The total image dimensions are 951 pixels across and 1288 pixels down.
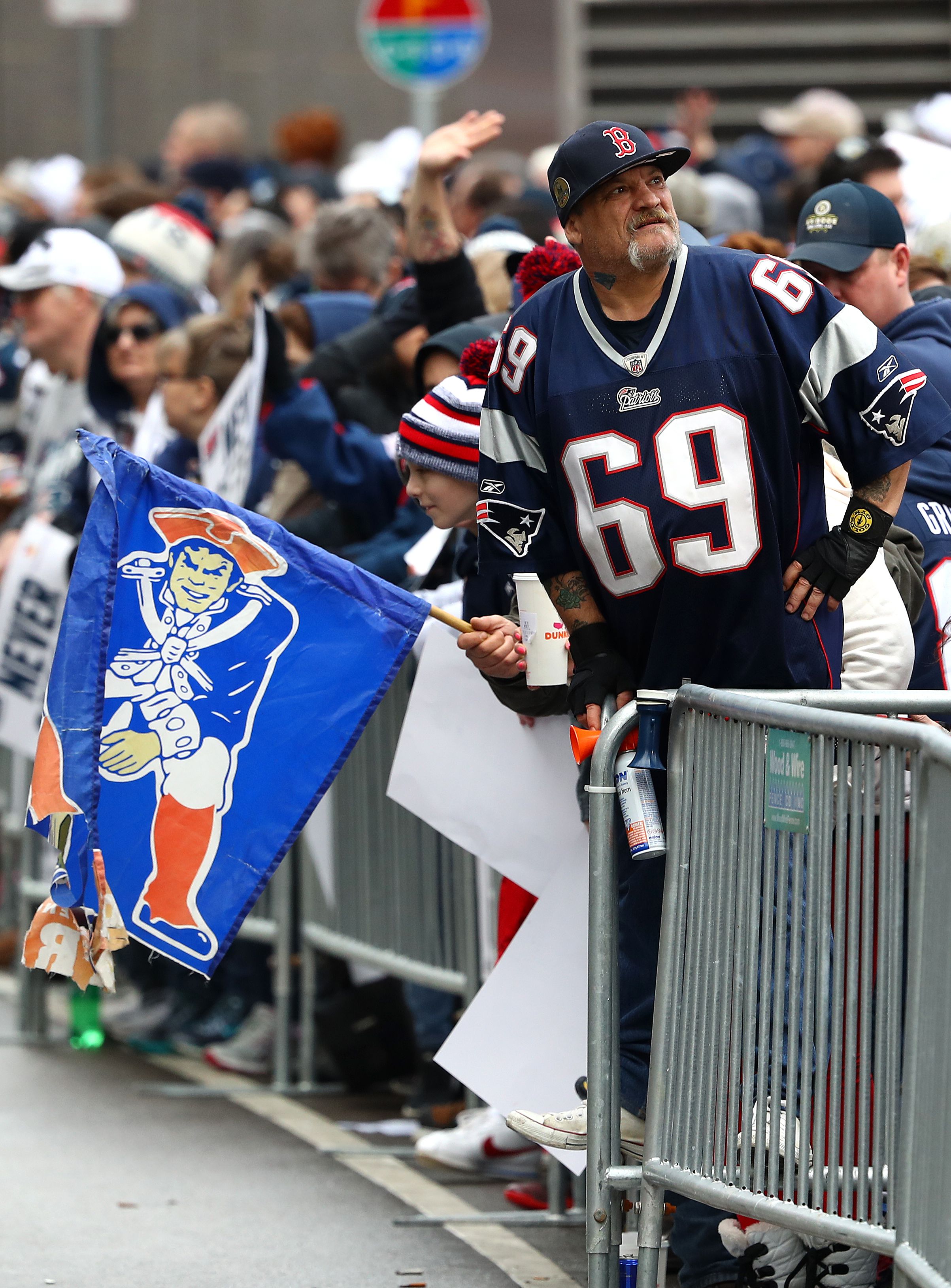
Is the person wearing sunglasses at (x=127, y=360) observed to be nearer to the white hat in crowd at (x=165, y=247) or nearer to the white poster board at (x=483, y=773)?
the white hat in crowd at (x=165, y=247)

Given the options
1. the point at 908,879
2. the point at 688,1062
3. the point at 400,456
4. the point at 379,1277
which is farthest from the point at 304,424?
the point at 908,879

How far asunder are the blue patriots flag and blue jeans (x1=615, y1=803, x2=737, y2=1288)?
731 mm

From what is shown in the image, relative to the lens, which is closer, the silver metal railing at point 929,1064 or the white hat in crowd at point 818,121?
the silver metal railing at point 929,1064

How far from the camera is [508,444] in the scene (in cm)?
447

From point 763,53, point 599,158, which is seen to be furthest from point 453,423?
point 763,53

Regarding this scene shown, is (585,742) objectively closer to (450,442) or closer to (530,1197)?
(450,442)

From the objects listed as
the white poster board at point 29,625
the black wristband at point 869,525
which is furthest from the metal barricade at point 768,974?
the white poster board at point 29,625

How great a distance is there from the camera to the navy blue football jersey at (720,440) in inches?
166

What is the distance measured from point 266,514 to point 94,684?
2.54 metres

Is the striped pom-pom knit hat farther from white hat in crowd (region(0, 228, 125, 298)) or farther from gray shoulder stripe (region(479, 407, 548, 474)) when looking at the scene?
white hat in crowd (region(0, 228, 125, 298))

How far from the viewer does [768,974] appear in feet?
12.8

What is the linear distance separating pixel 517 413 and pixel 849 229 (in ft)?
4.09

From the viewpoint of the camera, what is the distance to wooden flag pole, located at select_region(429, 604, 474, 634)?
15.4 ft

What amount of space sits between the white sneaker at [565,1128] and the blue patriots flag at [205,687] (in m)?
0.76
